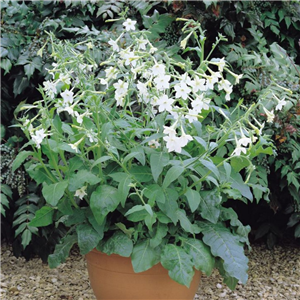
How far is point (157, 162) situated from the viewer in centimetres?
200

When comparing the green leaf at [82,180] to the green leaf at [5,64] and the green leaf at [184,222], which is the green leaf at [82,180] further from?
the green leaf at [5,64]

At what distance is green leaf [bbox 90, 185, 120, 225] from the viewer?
1998mm

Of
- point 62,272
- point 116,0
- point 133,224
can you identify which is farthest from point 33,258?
point 116,0

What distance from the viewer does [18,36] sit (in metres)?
3.16

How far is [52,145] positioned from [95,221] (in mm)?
398

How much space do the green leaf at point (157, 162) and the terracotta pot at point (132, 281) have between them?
1.50 ft

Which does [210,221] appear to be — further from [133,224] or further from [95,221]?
[95,221]

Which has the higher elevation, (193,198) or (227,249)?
(193,198)

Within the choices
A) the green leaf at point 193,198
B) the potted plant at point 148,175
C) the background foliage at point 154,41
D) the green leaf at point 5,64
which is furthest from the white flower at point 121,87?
the green leaf at point 5,64

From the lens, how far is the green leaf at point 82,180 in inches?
79.7

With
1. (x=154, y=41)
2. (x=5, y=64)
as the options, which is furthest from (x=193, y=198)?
(x=5, y=64)

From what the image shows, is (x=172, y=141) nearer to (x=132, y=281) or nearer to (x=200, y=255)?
(x=200, y=255)

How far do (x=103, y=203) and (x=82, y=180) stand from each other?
0.14 m

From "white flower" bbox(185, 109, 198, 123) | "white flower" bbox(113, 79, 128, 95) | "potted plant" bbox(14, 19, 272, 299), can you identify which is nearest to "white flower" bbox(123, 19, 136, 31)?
"potted plant" bbox(14, 19, 272, 299)
